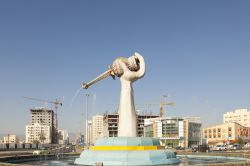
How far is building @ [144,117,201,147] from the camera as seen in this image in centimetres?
14012

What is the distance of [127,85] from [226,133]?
424ft

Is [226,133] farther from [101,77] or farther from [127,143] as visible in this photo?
[127,143]

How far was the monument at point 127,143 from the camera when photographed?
32500 mm

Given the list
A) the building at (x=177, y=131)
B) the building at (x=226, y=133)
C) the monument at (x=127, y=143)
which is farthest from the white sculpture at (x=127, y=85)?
the building at (x=226, y=133)

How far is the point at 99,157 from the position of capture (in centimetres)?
3338

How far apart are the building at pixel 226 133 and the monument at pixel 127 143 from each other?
395 feet

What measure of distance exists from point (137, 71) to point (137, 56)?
1790mm

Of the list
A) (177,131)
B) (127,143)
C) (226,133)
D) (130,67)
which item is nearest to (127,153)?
(127,143)

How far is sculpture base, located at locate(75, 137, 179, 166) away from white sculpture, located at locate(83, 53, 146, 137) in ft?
8.58

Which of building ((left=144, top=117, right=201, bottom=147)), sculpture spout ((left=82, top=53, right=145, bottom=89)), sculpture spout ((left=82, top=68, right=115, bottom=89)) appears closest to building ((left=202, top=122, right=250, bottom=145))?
building ((left=144, top=117, right=201, bottom=147))

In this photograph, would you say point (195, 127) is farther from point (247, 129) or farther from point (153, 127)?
point (247, 129)

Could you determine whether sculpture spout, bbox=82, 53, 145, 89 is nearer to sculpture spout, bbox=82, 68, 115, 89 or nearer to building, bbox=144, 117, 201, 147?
sculpture spout, bbox=82, 68, 115, 89

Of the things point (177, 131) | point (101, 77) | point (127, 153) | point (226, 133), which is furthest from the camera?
point (226, 133)

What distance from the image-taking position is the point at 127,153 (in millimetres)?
32469
